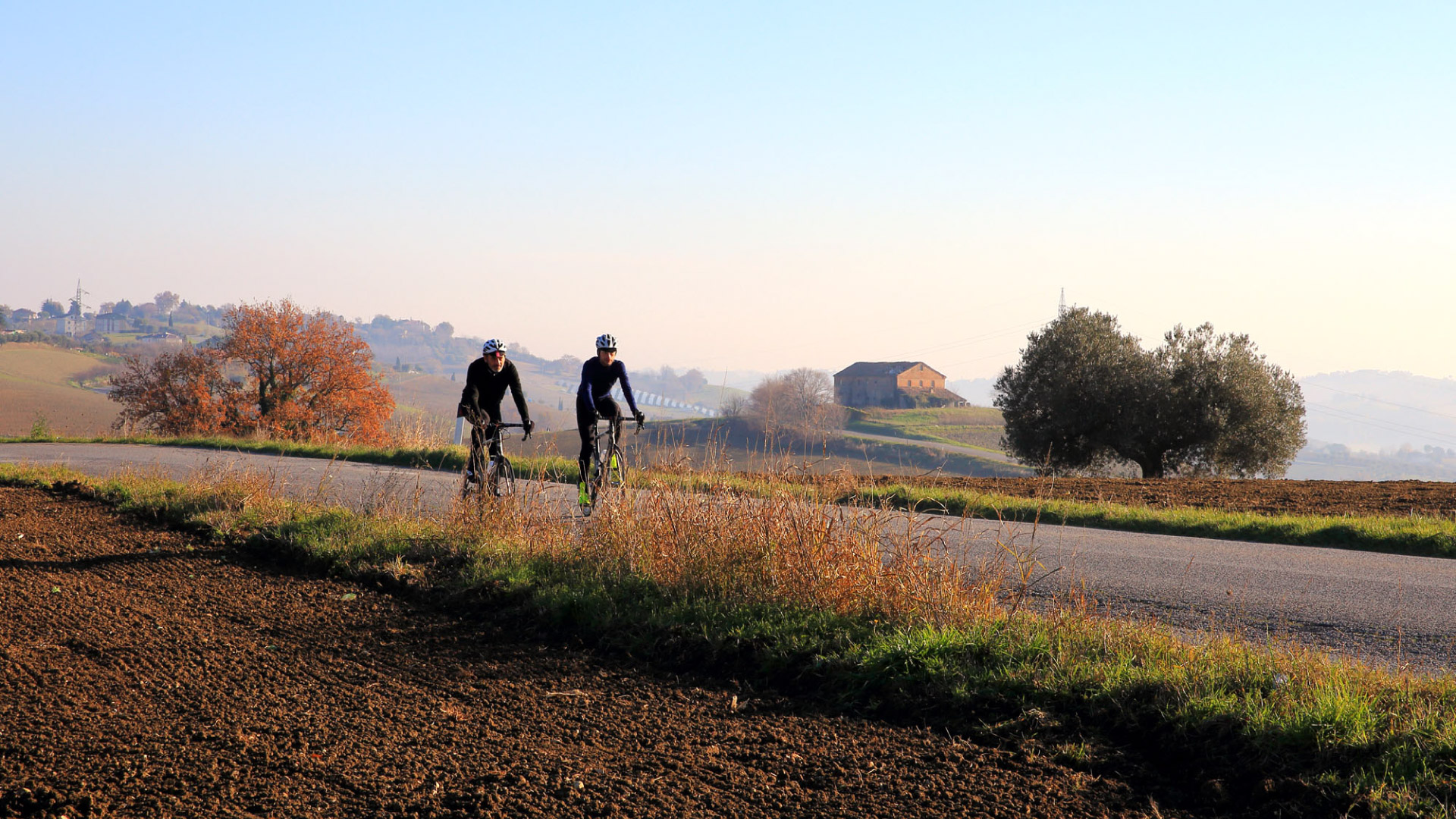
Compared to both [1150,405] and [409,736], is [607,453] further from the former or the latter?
[1150,405]

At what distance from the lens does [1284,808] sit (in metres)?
3.73

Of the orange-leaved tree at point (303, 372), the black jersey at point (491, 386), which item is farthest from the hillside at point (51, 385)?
the black jersey at point (491, 386)

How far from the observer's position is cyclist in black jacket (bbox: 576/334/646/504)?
1023 cm

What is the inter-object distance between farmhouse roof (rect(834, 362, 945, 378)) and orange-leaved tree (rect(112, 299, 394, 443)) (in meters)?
91.6

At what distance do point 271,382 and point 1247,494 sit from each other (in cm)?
3901

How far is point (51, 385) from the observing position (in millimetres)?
103562

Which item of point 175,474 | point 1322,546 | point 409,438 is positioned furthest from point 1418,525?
point 409,438

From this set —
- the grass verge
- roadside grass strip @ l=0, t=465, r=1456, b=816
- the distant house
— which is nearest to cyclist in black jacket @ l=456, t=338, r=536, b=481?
the grass verge

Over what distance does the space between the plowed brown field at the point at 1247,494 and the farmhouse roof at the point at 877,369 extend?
4199 inches

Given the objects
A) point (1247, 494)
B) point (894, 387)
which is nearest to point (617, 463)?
point (1247, 494)

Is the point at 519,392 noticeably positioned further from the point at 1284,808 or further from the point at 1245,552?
the point at 1245,552

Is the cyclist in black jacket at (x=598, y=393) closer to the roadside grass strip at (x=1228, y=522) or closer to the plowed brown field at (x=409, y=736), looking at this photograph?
the roadside grass strip at (x=1228, y=522)

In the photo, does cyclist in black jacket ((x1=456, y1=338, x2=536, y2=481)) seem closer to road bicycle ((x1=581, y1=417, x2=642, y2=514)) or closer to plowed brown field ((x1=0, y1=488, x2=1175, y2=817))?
road bicycle ((x1=581, y1=417, x2=642, y2=514))

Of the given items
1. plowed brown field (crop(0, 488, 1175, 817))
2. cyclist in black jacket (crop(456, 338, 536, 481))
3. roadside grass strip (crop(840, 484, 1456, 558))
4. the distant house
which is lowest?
plowed brown field (crop(0, 488, 1175, 817))
